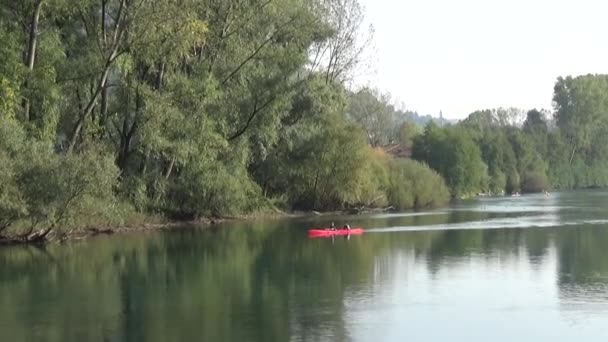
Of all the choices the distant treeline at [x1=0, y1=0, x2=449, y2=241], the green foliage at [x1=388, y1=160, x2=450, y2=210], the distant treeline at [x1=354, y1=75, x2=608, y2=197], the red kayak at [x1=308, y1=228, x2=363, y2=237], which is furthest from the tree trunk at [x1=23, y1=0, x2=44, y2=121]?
the distant treeline at [x1=354, y1=75, x2=608, y2=197]

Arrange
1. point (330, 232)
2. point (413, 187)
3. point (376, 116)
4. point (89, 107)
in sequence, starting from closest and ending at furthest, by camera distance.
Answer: point (89, 107) < point (330, 232) < point (413, 187) < point (376, 116)

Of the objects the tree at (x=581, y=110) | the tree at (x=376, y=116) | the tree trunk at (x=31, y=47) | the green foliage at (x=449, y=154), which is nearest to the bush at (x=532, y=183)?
the tree at (x=376, y=116)

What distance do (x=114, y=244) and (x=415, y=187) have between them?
35023 mm

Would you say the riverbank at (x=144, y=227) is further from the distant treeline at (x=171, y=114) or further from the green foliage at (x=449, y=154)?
the green foliage at (x=449, y=154)

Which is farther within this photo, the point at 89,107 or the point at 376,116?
the point at 376,116

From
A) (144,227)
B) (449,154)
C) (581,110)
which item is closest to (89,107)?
(144,227)

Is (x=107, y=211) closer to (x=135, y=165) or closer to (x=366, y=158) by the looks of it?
(x=135, y=165)

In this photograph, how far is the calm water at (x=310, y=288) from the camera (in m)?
18.8

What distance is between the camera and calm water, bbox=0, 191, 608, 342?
18.8 meters

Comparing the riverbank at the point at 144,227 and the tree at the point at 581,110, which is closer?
the riverbank at the point at 144,227

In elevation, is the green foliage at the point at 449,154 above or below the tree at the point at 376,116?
below

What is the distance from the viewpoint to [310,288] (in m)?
24.7

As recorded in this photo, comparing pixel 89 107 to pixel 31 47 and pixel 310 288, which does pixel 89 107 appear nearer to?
pixel 31 47

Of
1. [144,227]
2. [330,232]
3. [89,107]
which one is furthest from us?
[144,227]
